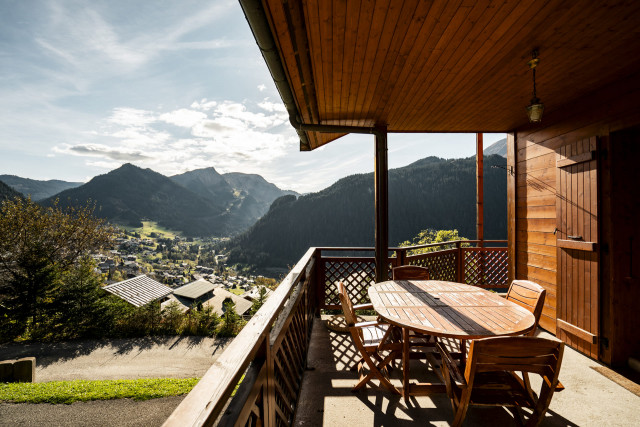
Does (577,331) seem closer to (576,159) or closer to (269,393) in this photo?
(576,159)

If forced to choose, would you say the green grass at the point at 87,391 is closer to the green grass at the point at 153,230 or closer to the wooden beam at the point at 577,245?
the wooden beam at the point at 577,245

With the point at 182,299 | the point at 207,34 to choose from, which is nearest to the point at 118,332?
the point at 207,34

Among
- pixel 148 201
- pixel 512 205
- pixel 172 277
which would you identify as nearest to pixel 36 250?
pixel 512 205

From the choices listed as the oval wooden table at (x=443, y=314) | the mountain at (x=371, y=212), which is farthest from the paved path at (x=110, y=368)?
the mountain at (x=371, y=212)

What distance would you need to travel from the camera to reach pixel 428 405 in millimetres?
2090

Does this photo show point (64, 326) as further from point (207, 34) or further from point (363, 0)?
point (363, 0)

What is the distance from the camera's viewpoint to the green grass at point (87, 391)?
17.0ft

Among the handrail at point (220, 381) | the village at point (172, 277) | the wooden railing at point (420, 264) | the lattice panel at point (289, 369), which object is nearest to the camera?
the handrail at point (220, 381)

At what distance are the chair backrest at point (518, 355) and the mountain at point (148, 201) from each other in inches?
5334

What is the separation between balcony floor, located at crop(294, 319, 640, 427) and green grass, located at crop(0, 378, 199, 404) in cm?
458

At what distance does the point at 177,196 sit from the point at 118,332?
154068mm

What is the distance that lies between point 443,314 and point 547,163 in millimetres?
2979

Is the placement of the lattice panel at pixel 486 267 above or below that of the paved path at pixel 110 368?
above

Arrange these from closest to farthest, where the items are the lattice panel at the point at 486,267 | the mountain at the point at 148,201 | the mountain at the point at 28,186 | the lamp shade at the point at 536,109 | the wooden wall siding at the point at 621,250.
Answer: the lamp shade at the point at 536,109 < the wooden wall siding at the point at 621,250 < the lattice panel at the point at 486,267 < the mountain at the point at 148,201 < the mountain at the point at 28,186
